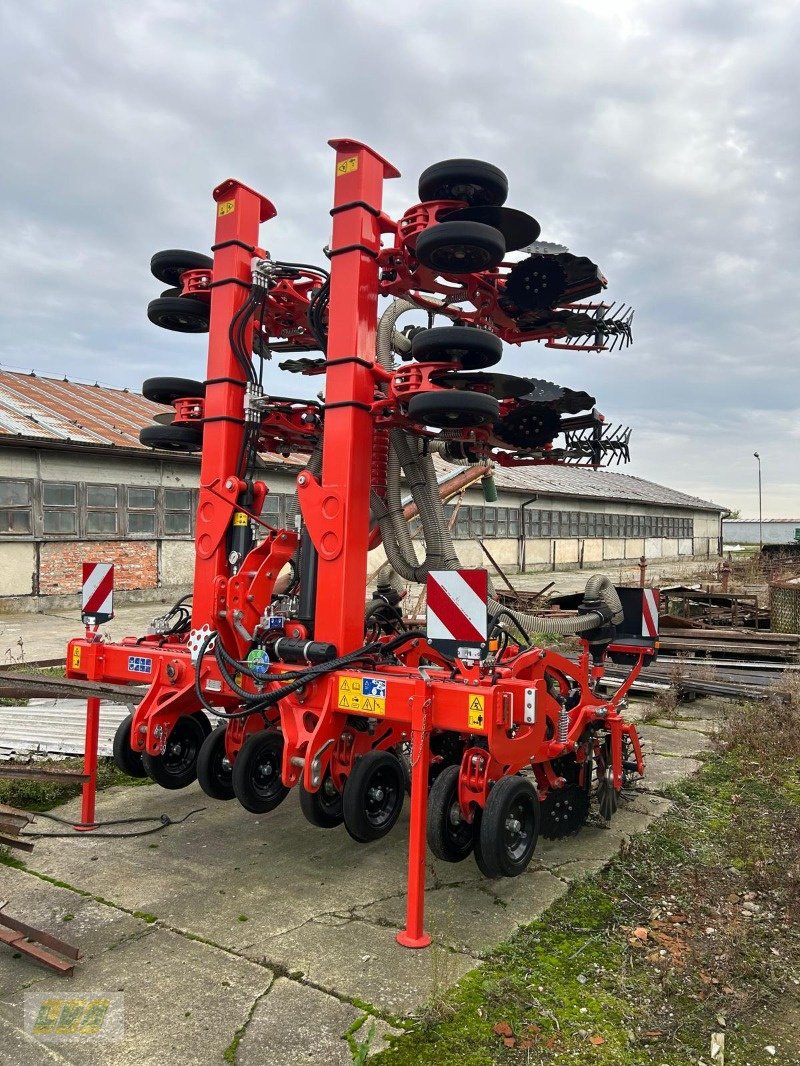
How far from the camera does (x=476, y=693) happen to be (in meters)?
3.65

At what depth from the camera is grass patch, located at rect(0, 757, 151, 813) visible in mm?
5473

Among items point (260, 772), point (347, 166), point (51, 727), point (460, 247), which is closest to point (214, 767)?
point (260, 772)

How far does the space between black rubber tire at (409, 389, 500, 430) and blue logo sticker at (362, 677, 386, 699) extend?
139 centimetres

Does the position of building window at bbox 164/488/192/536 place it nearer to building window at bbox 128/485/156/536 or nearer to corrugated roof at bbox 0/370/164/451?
building window at bbox 128/485/156/536

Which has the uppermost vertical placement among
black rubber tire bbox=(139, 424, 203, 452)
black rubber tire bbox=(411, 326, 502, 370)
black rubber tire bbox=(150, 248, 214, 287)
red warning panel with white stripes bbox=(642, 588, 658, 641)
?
black rubber tire bbox=(150, 248, 214, 287)

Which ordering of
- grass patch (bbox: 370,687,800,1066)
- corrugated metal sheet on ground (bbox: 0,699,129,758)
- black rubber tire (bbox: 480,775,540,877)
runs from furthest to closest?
corrugated metal sheet on ground (bbox: 0,699,129,758), black rubber tire (bbox: 480,775,540,877), grass patch (bbox: 370,687,800,1066)

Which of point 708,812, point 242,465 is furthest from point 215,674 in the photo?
point 708,812

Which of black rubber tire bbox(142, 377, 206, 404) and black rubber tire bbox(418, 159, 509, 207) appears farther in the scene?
black rubber tire bbox(142, 377, 206, 404)

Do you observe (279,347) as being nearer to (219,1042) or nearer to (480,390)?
(480,390)

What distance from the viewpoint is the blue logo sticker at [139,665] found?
192 inches

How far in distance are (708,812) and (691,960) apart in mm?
2221

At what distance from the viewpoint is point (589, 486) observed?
122ft

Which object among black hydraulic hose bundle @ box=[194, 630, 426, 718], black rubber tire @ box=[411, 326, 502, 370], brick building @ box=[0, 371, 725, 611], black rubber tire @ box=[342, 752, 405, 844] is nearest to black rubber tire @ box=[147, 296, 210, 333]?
black rubber tire @ box=[411, 326, 502, 370]

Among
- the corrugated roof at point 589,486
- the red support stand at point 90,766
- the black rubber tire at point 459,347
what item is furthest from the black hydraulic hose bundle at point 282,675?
the corrugated roof at point 589,486
